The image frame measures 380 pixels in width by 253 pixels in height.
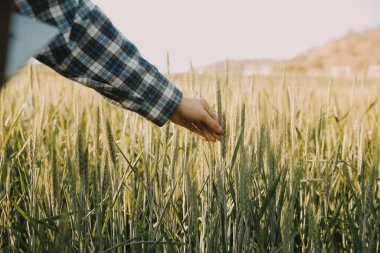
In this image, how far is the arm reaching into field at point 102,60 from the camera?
0.55 meters

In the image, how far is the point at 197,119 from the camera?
0.80 meters

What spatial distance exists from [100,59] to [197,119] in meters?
0.23

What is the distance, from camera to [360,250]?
81 cm

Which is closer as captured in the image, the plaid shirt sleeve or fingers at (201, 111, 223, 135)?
the plaid shirt sleeve

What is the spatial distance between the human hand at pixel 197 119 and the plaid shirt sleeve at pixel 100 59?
0.03 metres

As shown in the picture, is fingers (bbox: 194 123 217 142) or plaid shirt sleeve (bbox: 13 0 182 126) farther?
fingers (bbox: 194 123 217 142)

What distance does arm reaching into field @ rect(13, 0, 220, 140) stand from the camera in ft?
1.81

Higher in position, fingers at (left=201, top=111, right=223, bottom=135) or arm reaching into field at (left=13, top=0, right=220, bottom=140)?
arm reaching into field at (left=13, top=0, right=220, bottom=140)

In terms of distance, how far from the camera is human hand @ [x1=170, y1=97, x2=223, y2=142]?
0.79 meters

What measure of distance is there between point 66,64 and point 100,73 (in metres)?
0.06

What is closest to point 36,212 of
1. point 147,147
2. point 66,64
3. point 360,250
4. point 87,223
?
point 87,223

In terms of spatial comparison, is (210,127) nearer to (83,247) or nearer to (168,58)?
→ (168,58)

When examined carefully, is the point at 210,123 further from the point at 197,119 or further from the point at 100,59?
the point at 100,59

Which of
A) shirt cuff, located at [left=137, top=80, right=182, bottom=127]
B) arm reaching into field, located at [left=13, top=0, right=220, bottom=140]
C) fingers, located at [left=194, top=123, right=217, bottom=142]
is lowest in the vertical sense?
fingers, located at [left=194, top=123, right=217, bottom=142]
